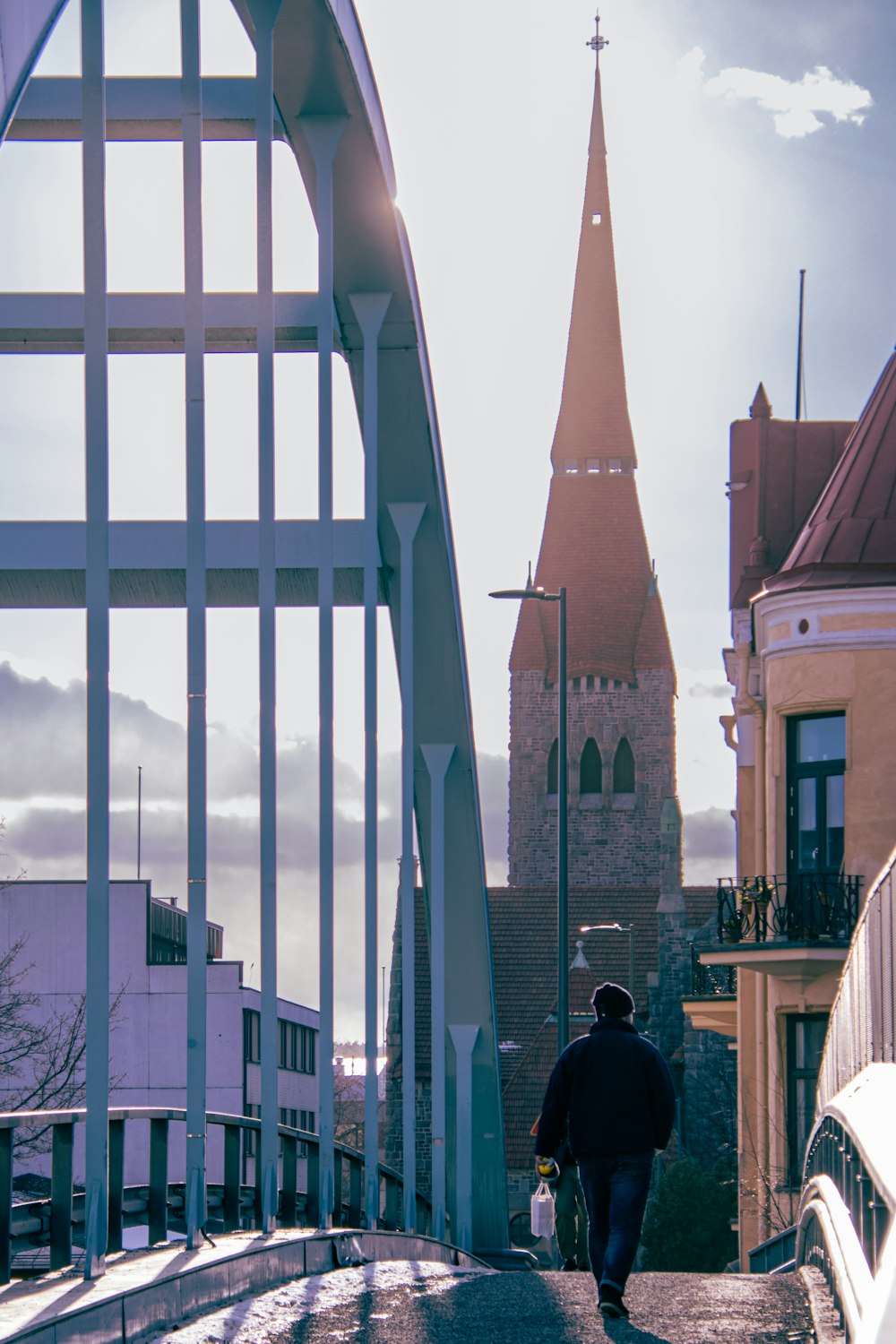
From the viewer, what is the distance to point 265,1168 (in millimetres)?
8727

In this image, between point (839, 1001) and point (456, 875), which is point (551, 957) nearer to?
point (456, 875)

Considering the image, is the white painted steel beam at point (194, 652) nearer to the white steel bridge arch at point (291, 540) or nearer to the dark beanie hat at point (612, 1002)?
the white steel bridge arch at point (291, 540)

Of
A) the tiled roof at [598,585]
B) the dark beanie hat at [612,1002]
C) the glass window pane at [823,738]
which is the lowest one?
the dark beanie hat at [612,1002]

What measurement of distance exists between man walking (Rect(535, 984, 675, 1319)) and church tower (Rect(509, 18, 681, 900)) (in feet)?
222

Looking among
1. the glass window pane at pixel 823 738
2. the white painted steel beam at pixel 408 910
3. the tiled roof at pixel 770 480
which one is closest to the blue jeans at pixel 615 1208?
the white painted steel beam at pixel 408 910

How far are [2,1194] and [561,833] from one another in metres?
19.0

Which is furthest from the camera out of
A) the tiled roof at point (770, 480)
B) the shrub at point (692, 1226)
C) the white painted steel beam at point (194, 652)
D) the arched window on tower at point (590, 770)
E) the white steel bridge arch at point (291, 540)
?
the arched window on tower at point (590, 770)

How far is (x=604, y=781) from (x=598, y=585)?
8.28m

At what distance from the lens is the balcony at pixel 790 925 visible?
19.7 metres

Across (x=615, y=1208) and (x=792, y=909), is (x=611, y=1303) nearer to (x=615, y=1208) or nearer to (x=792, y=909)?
(x=615, y=1208)

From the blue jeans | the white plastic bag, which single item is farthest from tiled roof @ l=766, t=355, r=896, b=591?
the blue jeans

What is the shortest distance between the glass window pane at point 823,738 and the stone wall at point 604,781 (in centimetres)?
5573

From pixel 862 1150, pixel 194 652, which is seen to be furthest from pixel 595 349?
pixel 862 1150

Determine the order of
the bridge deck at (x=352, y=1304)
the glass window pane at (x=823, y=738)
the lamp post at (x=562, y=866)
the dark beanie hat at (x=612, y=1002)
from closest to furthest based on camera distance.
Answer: the bridge deck at (x=352, y=1304)
the dark beanie hat at (x=612, y=1002)
the glass window pane at (x=823, y=738)
the lamp post at (x=562, y=866)
